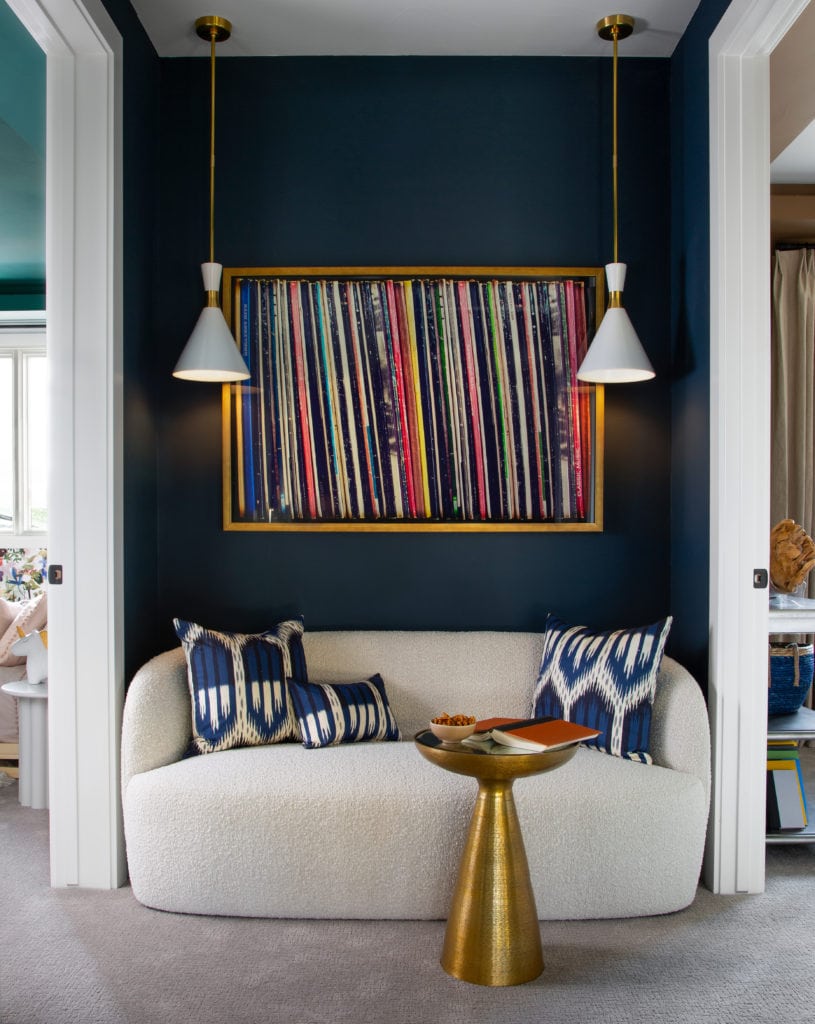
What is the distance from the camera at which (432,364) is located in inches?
125

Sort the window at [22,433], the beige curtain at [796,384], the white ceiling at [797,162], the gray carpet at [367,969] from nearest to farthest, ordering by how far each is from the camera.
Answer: the gray carpet at [367,969] → the white ceiling at [797,162] → the beige curtain at [796,384] → the window at [22,433]

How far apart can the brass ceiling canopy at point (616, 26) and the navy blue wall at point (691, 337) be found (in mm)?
204

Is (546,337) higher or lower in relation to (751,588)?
higher

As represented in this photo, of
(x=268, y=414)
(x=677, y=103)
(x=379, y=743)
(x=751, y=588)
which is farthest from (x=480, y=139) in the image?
(x=379, y=743)

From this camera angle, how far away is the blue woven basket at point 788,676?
9.91 feet

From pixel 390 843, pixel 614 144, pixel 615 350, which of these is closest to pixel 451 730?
pixel 390 843

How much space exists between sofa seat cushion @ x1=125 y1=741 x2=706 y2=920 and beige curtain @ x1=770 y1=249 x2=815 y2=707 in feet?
8.09

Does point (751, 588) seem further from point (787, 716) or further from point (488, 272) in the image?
point (488, 272)

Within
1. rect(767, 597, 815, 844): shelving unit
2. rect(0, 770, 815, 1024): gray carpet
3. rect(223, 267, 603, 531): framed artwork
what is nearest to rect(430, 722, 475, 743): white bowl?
rect(0, 770, 815, 1024): gray carpet

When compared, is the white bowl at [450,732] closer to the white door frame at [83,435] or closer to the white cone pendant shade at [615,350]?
the white door frame at [83,435]

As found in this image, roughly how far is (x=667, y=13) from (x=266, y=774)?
2668 millimetres

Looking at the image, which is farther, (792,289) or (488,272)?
(792,289)

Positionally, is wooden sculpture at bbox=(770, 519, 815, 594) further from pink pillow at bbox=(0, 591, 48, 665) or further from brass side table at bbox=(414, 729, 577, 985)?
pink pillow at bbox=(0, 591, 48, 665)

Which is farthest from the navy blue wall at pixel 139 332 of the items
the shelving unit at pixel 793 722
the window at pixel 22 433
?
the window at pixel 22 433
